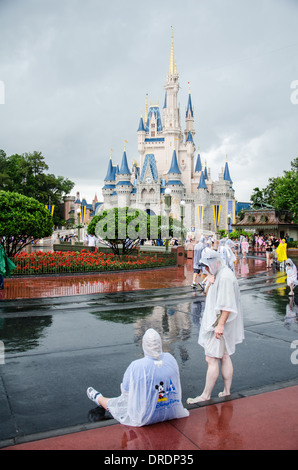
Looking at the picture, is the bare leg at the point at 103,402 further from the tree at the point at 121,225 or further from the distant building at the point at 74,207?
the distant building at the point at 74,207

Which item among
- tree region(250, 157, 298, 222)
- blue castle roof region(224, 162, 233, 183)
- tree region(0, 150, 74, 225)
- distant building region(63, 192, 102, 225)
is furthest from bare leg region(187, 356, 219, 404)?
distant building region(63, 192, 102, 225)

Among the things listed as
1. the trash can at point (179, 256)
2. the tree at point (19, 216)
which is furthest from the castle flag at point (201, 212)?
the tree at point (19, 216)

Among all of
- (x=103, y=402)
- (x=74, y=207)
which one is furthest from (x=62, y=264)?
(x=74, y=207)

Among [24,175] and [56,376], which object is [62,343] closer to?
[56,376]

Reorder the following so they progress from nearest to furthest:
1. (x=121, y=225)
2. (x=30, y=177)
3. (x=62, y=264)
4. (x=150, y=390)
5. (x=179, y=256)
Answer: (x=150, y=390)
(x=62, y=264)
(x=121, y=225)
(x=179, y=256)
(x=30, y=177)

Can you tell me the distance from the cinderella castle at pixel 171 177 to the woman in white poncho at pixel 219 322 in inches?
2541

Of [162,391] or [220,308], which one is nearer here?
[162,391]

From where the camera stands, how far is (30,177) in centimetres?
5900

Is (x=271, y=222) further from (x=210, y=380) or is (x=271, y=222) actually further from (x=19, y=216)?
(x=210, y=380)

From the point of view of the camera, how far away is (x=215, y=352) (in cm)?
383

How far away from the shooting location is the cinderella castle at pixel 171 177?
70.3 meters

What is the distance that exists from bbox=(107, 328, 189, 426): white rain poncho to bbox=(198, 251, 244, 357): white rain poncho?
25.7 inches

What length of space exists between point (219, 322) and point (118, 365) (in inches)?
77.1
